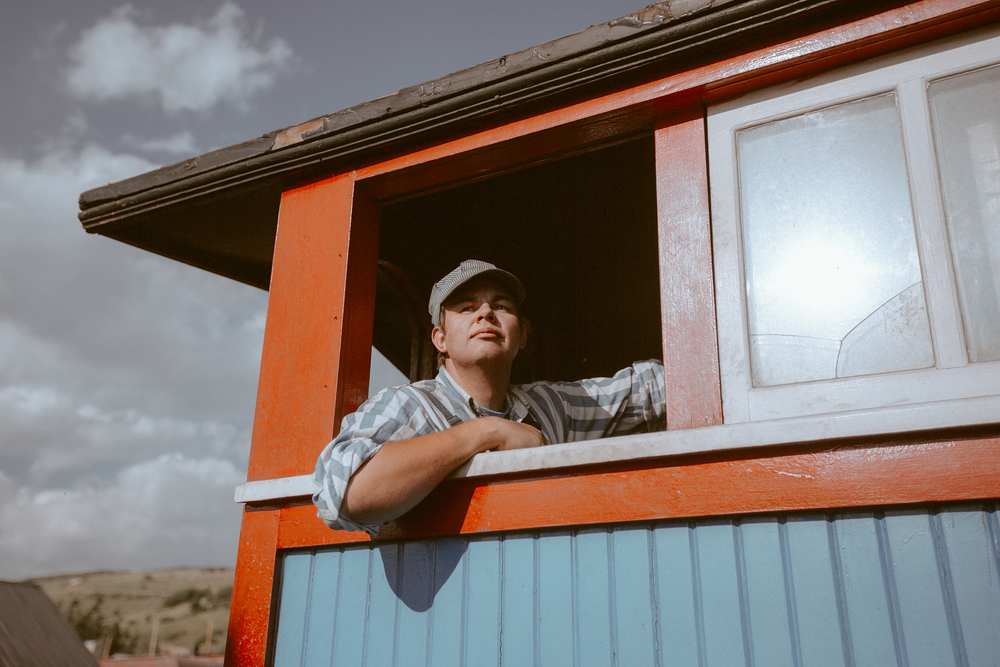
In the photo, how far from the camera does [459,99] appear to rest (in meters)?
2.82

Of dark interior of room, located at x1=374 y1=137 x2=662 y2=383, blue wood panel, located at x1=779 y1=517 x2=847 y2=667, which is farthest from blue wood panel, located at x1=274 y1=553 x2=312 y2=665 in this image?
dark interior of room, located at x1=374 y1=137 x2=662 y2=383

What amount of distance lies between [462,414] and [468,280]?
0.62 metres

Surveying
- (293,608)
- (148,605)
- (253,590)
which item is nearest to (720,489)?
(293,608)

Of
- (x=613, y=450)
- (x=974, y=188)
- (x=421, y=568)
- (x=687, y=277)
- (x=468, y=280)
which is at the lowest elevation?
(x=421, y=568)

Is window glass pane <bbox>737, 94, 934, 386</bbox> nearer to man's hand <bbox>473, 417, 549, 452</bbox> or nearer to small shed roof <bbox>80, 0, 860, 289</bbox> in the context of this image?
small shed roof <bbox>80, 0, 860, 289</bbox>

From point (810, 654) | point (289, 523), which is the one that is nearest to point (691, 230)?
point (810, 654)

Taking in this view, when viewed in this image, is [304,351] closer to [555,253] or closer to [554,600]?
[554,600]

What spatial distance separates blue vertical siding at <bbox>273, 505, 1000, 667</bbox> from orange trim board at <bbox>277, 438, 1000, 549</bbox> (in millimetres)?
49

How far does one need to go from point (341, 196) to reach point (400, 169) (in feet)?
1.02

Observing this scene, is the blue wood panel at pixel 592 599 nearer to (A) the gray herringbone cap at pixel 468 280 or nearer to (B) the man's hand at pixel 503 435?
(B) the man's hand at pixel 503 435

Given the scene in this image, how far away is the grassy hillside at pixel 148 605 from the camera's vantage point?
146ft

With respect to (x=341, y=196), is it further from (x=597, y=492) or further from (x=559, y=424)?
(x=597, y=492)

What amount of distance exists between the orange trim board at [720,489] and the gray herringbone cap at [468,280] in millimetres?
1020

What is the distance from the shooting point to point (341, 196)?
124 inches
